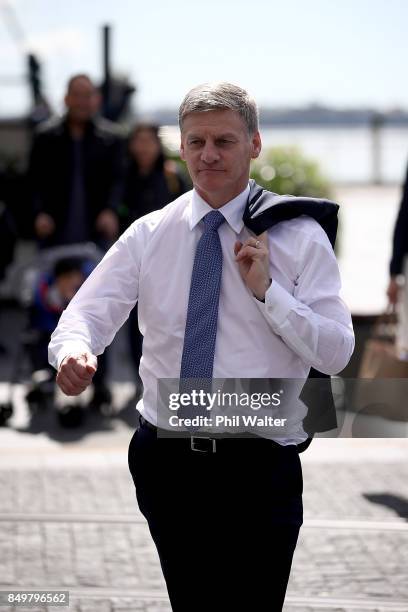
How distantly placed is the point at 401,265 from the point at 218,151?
151 inches

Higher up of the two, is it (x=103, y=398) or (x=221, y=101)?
(x=221, y=101)

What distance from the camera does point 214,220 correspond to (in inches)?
133

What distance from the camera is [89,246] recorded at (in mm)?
8867

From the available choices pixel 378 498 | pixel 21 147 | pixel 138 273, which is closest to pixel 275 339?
pixel 138 273

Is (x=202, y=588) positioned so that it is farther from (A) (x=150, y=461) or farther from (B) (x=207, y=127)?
(B) (x=207, y=127)

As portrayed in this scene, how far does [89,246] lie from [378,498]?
3.32 meters

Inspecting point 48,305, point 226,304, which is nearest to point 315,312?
point 226,304

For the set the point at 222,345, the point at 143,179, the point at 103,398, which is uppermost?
the point at 222,345

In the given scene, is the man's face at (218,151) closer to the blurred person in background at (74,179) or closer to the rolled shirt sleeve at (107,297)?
the rolled shirt sleeve at (107,297)

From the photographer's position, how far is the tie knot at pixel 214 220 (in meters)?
3.37

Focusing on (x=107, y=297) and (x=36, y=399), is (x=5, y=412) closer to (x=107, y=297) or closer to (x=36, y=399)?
(x=36, y=399)

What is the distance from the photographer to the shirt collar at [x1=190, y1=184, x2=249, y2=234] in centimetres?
338

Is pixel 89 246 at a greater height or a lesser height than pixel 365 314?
greater

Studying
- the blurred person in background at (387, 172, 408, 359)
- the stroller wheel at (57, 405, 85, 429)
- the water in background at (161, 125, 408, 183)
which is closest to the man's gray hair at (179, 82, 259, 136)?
the blurred person in background at (387, 172, 408, 359)
